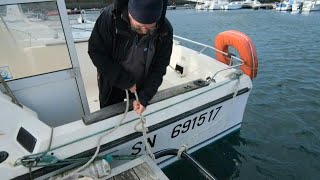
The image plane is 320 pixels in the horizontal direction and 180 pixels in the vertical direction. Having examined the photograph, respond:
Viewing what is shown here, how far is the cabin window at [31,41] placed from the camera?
2.59 meters

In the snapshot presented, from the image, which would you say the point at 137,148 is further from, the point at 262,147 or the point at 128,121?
the point at 262,147

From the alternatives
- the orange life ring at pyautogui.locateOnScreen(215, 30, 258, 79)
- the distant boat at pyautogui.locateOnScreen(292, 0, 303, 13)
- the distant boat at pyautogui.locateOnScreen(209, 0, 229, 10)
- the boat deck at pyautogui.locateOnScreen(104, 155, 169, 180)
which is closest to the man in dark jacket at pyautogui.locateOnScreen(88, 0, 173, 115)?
the boat deck at pyautogui.locateOnScreen(104, 155, 169, 180)

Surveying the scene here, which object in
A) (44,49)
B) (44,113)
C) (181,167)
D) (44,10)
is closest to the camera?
(44,10)

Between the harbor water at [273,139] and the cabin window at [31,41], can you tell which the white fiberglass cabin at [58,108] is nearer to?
the cabin window at [31,41]

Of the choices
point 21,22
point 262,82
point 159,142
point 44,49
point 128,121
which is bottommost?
point 262,82

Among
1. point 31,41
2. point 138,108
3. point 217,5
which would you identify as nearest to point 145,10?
point 138,108

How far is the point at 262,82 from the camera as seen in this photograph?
7.80 meters

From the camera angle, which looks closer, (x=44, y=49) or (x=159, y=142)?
(x=44, y=49)

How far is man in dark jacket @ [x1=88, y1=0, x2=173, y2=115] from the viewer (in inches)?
84.6

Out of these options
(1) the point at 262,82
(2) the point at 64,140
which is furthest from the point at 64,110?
(1) the point at 262,82

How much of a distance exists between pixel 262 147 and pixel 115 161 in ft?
10.0

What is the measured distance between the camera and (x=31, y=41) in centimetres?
277

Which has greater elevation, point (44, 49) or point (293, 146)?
point (44, 49)

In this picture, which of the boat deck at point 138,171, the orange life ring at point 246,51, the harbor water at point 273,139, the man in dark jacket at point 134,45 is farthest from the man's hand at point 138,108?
the orange life ring at point 246,51
